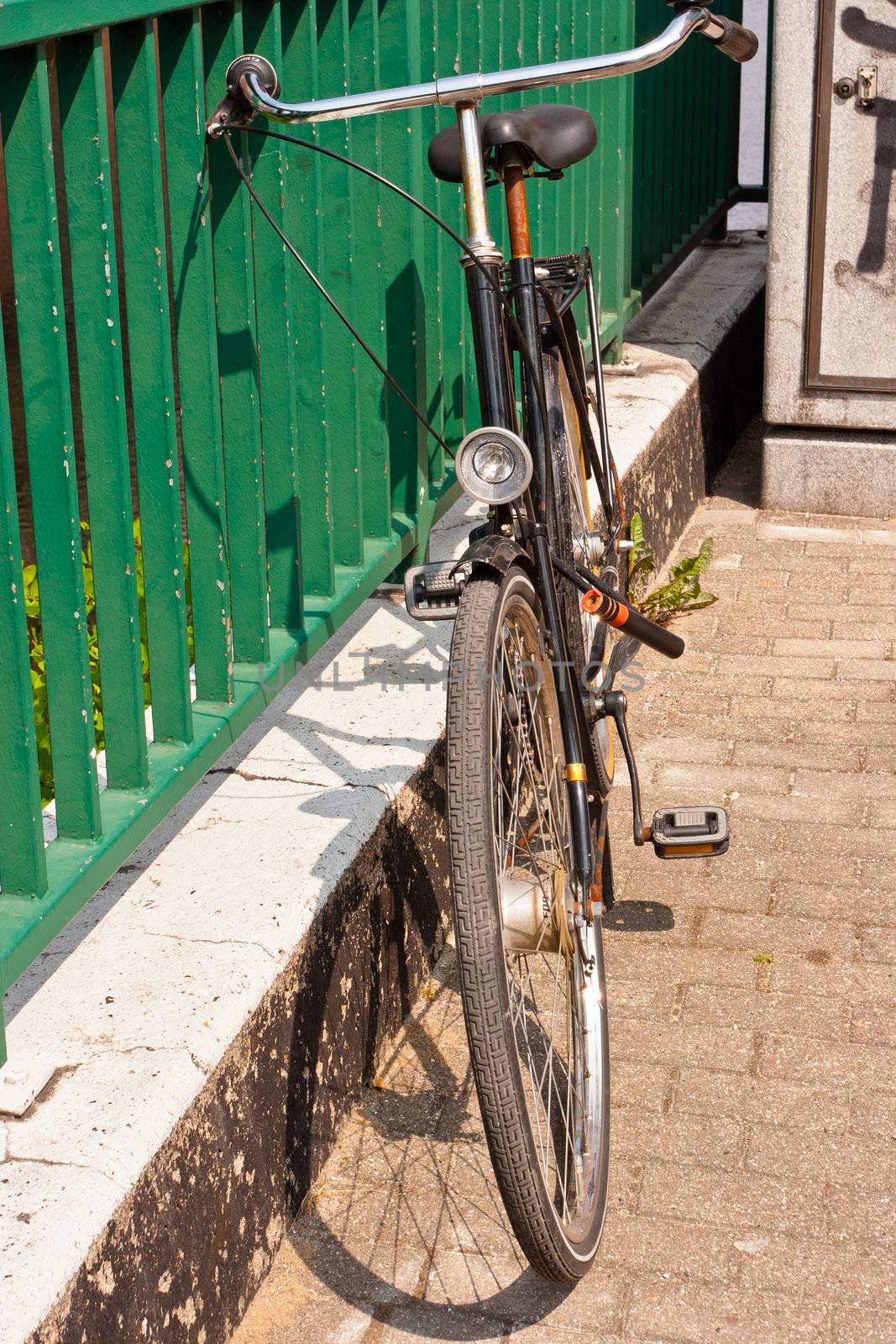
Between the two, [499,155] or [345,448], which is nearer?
[499,155]

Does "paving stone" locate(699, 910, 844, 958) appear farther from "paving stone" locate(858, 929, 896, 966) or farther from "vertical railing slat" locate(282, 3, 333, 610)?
"vertical railing slat" locate(282, 3, 333, 610)

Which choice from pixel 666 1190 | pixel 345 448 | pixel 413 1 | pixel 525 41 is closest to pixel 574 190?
pixel 525 41

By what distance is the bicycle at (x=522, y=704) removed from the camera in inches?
87.0

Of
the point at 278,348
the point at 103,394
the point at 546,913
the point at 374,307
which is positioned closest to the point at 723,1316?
the point at 546,913

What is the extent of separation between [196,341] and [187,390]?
0.28ft

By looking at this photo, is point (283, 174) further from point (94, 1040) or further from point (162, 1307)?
point (162, 1307)

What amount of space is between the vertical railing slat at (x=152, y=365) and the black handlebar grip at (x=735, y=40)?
0.95 m

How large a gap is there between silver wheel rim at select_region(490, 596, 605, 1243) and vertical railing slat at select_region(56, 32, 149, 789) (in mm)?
596

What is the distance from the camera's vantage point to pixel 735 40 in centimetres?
288

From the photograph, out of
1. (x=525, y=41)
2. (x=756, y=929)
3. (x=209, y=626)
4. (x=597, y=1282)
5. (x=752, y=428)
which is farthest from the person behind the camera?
(x=752, y=428)

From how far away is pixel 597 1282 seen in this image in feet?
8.40

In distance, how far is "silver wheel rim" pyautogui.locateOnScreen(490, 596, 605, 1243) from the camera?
7.98ft

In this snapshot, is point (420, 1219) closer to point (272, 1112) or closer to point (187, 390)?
point (272, 1112)

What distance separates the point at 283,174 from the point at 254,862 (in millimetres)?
1298
